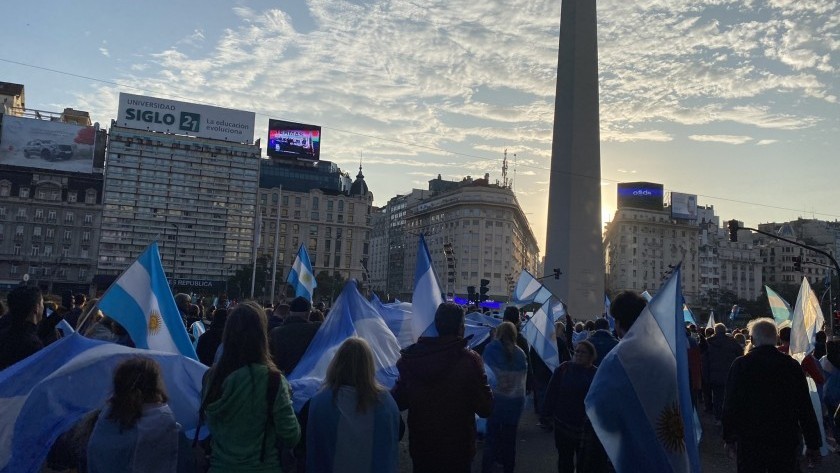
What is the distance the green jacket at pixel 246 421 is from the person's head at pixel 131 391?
0.34 meters

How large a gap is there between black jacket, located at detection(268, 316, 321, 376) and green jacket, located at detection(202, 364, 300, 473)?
248 centimetres

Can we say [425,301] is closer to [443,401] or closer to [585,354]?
[585,354]

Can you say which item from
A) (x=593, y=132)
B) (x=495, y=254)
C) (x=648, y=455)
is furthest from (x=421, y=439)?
(x=495, y=254)

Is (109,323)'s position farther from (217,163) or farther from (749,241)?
(749,241)

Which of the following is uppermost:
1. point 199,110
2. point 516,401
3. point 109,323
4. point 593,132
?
point 199,110

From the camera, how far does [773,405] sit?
4.86 m

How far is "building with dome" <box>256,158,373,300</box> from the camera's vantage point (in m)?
99.1

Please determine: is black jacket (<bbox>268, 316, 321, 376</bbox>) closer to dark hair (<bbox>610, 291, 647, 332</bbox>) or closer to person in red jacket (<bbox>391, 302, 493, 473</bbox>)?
person in red jacket (<bbox>391, 302, 493, 473</bbox>)

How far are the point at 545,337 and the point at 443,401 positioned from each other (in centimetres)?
673

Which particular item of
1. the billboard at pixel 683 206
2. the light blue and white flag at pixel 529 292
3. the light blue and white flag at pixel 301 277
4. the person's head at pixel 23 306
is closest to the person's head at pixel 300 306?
the person's head at pixel 23 306

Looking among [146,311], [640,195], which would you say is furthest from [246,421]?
[640,195]

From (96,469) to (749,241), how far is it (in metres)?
143

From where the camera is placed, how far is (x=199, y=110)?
82.2 metres

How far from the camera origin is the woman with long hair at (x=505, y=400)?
6.39m
